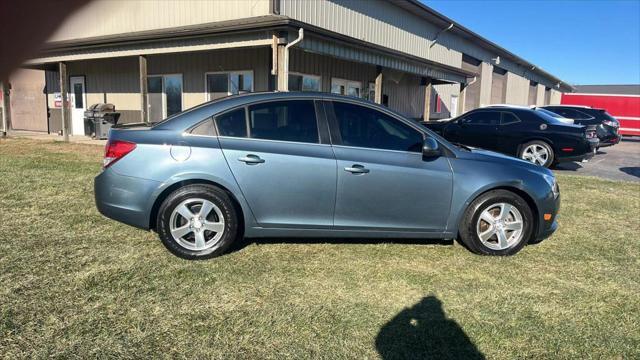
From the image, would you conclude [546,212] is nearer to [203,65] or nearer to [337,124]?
[337,124]

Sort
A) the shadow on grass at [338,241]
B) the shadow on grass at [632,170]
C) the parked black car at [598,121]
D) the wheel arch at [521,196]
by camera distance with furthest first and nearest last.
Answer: the parked black car at [598,121]
the shadow on grass at [632,170]
the shadow on grass at [338,241]
the wheel arch at [521,196]

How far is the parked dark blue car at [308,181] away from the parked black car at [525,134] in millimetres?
6788

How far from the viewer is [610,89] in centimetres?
6003

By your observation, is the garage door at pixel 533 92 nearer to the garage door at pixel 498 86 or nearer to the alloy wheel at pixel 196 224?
the garage door at pixel 498 86

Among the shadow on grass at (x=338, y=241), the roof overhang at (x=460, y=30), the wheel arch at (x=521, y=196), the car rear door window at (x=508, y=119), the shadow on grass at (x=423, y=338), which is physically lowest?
the shadow on grass at (x=423, y=338)

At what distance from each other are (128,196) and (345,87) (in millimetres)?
12822

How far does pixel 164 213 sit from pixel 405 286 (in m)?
2.27

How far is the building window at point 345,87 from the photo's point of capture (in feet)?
50.9

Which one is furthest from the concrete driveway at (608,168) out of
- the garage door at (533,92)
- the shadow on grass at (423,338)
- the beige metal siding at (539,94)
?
the beige metal siding at (539,94)

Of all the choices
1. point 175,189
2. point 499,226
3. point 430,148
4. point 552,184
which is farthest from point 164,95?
point 552,184

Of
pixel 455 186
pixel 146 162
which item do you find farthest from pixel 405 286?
pixel 146 162

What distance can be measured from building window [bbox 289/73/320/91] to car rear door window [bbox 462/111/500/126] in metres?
5.07

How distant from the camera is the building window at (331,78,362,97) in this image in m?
15.5

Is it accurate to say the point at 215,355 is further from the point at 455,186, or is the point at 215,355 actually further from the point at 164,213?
the point at 455,186
